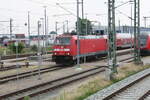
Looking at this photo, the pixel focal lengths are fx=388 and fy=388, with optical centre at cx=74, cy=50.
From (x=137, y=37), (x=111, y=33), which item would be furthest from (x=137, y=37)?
(x=111, y=33)

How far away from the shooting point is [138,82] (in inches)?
841

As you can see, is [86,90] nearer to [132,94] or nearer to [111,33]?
[132,94]

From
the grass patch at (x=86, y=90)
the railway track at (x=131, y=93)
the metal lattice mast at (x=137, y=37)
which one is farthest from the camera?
the metal lattice mast at (x=137, y=37)

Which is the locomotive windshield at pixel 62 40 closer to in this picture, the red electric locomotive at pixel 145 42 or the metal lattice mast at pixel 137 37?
the metal lattice mast at pixel 137 37

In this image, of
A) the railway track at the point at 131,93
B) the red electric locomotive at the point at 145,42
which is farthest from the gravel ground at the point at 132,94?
the red electric locomotive at the point at 145,42

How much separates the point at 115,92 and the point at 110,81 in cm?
538

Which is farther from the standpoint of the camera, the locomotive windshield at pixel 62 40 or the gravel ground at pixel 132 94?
the locomotive windshield at pixel 62 40

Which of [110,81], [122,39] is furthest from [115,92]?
[122,39]

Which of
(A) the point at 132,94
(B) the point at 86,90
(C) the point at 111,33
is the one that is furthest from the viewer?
(C) the point at 111,33

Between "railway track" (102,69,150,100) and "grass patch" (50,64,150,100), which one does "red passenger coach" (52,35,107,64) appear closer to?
"grass patch" (50,64,150,100)

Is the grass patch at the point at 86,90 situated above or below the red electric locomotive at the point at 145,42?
below

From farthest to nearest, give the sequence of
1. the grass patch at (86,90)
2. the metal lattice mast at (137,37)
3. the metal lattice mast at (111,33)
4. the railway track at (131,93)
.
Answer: the metal lattice mast at (137,37) → the metal lattice mast at (111,33) → the railway track at (131,93) → the grass patch at (86,90)

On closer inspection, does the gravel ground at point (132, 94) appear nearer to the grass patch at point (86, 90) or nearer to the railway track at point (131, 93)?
the railway track at point (131, 93)

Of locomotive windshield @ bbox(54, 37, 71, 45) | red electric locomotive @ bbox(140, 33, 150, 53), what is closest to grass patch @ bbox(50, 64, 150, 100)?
locomotive windshield @ bbox(54, 37, 71, 45)
